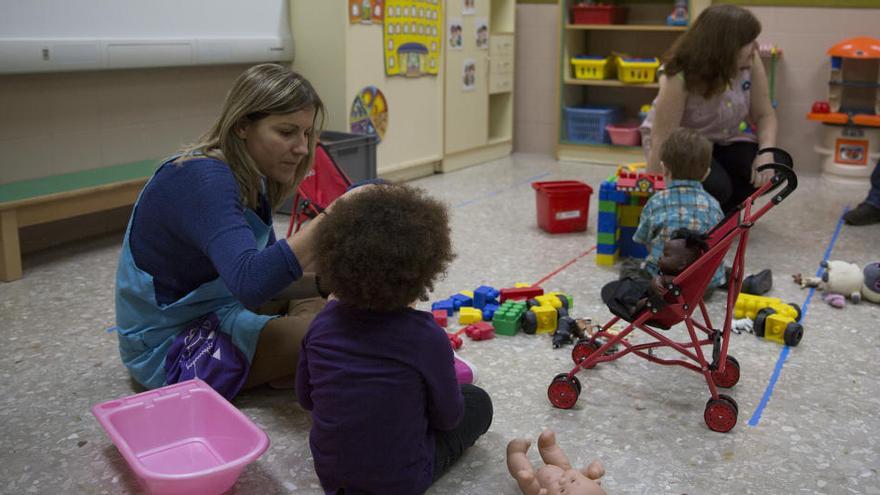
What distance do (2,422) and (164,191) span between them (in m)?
0.76

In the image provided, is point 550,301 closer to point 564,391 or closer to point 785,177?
point 564,391

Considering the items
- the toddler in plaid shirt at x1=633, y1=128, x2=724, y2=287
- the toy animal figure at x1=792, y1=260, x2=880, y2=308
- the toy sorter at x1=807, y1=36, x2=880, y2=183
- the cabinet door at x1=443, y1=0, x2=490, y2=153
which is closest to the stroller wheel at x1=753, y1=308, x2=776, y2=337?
the toddler in plaid shirt at x1=633, y1=128, x2=724, y2=287

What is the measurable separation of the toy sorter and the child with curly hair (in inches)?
174

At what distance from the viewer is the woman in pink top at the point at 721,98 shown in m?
3.70

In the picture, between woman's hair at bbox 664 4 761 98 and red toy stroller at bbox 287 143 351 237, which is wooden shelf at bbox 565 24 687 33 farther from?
red toy stroller at bbox 287 143 351 237

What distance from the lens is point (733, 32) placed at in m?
3.67

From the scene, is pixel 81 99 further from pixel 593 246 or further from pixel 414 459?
pixel 414 459

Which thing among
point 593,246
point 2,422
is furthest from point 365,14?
point 2,422

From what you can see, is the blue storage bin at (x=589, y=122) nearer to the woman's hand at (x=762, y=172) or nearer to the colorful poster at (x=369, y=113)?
the colorful poster at (x=369, y=113)

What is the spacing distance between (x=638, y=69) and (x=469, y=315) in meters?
3.48

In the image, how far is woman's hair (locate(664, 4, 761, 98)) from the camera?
3.68m

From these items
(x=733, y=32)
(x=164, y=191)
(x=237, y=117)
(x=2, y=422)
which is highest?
(x=733, y=32)

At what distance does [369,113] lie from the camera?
499 centimetres

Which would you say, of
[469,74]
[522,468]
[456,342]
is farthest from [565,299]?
[469,74]
